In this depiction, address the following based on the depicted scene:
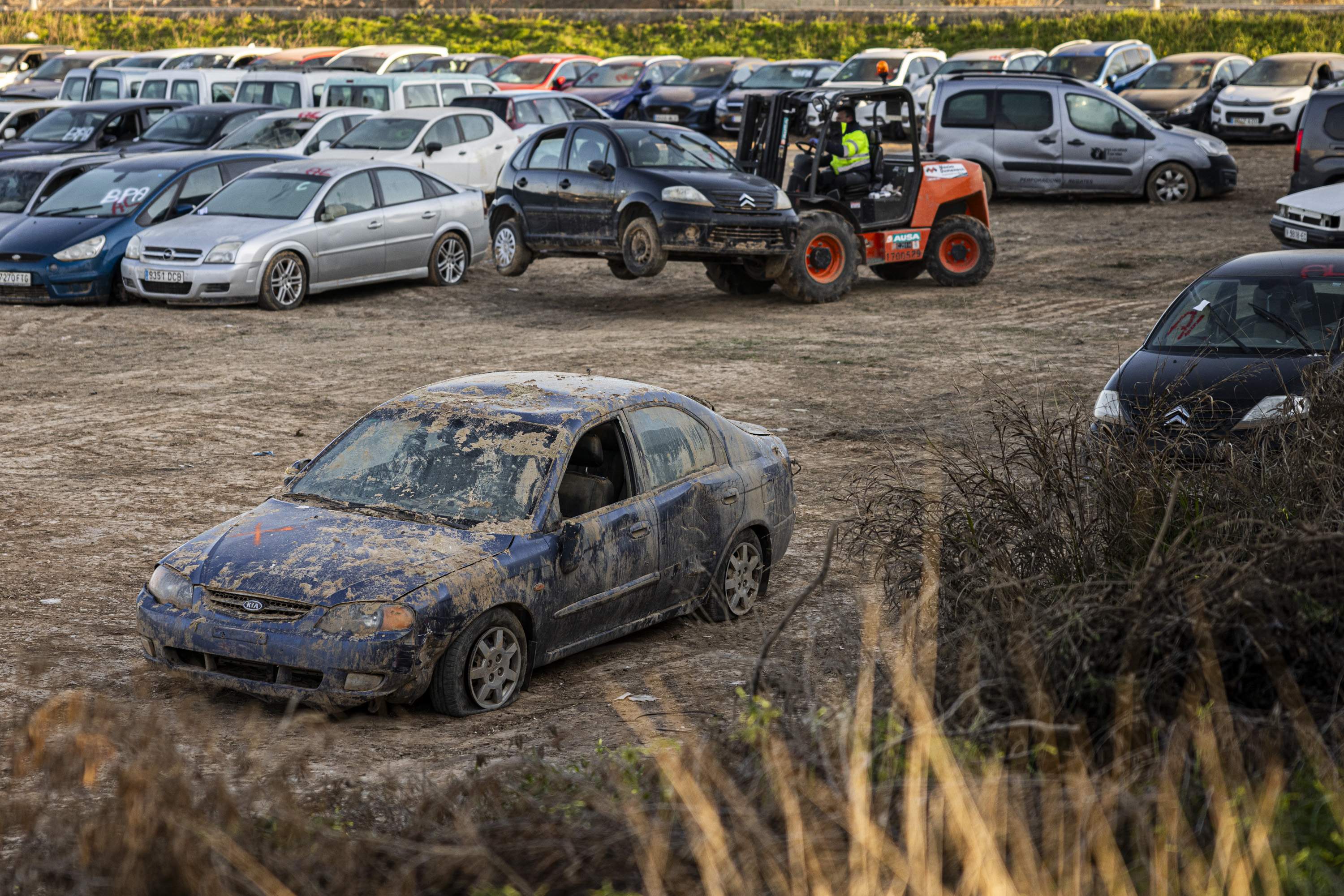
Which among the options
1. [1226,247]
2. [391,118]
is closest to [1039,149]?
[1226,247]

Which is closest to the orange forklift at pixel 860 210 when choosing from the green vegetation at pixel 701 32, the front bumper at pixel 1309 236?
the front bumper at pixel 1309 236

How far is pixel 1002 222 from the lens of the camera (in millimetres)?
22859

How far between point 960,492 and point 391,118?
57.8 feet

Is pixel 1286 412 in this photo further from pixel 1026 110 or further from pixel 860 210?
pixel 1026 110

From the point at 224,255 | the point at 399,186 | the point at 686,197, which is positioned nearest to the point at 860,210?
the point at 686,197

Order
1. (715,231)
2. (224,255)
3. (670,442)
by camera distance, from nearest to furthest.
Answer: (670,442), (715,231), (224,255)

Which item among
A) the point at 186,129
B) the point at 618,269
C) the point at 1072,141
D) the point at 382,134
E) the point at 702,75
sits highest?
the point at 702,75

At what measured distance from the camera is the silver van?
77.6 ft

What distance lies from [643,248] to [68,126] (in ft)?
39.2

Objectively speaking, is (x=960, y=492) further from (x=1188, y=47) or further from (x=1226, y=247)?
(x=1188, y=47)

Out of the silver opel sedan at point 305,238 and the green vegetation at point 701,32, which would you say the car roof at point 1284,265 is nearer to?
the silver opel sedan at point 305,238

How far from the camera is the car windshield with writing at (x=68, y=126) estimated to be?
23.2m

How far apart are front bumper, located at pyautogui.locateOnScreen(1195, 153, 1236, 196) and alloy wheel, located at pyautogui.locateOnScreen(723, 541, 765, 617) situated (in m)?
17.9

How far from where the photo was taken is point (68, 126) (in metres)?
23.4
